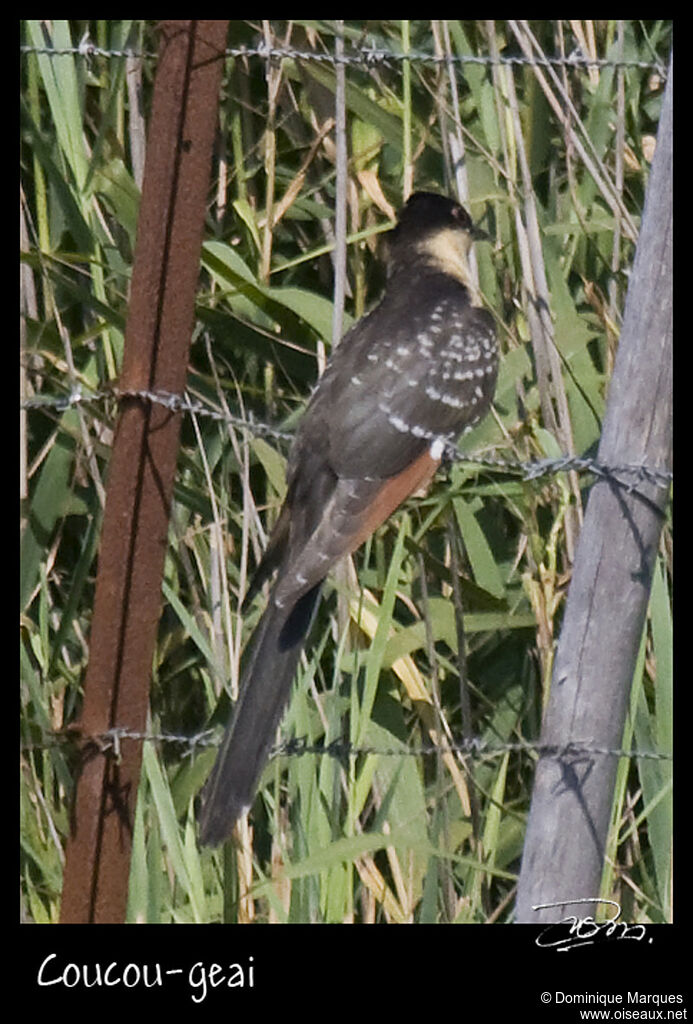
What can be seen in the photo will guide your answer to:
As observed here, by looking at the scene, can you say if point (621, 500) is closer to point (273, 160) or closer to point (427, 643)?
point (427, 643)

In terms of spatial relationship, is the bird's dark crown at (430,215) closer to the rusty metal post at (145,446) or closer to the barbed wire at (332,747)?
the rusty metal post at (145,446)

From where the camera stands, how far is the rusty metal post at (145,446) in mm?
2021

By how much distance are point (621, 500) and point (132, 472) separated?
2.16 ft

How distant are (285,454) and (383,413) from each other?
0.28 meters

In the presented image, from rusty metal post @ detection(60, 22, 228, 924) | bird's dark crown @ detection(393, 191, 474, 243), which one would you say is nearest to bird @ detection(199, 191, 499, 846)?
bird's dark crown @ detection(393, 191, 474, 243)

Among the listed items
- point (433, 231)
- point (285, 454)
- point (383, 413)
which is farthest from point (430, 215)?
point (285, 454)

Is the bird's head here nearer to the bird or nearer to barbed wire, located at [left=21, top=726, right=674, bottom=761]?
the bird

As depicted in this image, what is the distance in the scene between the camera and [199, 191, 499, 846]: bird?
2391 millimetres

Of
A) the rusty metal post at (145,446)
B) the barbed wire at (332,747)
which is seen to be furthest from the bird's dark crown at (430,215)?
the barbed wire at (332,747)

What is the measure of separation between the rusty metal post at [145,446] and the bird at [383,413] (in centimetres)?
26

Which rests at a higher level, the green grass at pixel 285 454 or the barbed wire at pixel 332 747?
the green grass at pixel 285 454

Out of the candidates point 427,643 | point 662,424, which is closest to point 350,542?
point 427,643

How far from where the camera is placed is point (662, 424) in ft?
6.58
